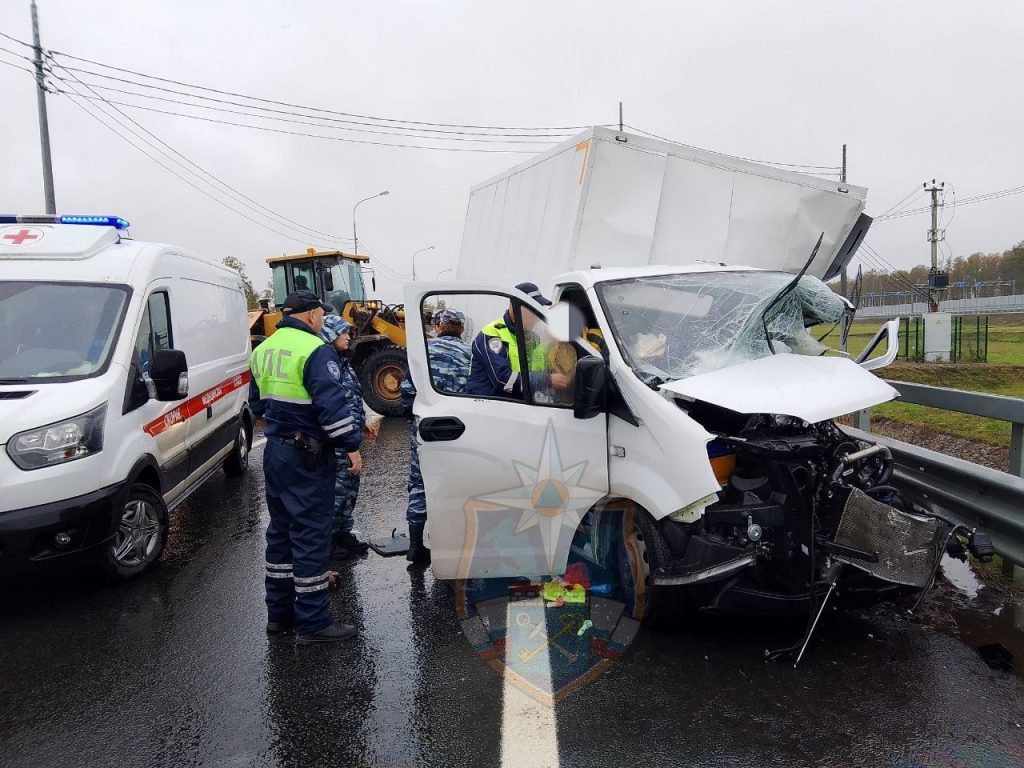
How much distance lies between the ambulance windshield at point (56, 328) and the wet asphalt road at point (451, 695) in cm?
143

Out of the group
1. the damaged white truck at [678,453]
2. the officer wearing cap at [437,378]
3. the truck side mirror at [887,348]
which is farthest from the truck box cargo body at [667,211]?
the truck side mirror at [887,348]

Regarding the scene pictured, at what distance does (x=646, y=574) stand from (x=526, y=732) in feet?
3.25

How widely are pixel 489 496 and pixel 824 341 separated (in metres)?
2.31

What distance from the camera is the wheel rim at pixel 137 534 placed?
4207 millimetres

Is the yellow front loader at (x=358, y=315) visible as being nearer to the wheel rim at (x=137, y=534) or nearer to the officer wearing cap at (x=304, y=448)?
the wheel rim at (x=137, y=534)

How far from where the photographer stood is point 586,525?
3.59 meters

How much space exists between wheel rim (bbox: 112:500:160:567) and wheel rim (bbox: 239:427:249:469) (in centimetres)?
278

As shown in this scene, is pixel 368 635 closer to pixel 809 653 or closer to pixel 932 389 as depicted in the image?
pixel 809 653

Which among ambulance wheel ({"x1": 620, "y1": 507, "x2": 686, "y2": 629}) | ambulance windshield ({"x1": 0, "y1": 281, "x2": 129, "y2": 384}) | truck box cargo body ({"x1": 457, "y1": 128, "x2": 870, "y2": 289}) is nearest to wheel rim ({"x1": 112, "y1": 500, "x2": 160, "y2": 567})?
ambulance windshield ({"x1": 0, "y1": 281, "x2": 129, "y2": 384})

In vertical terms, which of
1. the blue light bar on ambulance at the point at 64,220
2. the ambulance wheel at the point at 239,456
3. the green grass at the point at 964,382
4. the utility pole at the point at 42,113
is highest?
the utility pole at the point at 42,113

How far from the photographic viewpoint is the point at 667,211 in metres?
6.44

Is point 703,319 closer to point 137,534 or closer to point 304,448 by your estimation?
point 304,448

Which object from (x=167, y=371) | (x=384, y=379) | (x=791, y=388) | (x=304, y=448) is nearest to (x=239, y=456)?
Result: (x=167, y=371)

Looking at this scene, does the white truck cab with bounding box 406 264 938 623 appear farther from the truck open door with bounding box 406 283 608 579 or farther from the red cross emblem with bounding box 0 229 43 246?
the red cross emblem with bounding box 0 229 43 246
